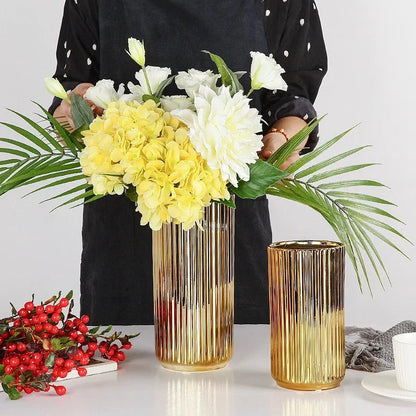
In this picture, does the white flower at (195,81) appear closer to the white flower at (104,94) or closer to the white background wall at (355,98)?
the white flower at (104,94)

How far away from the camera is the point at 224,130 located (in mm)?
1069

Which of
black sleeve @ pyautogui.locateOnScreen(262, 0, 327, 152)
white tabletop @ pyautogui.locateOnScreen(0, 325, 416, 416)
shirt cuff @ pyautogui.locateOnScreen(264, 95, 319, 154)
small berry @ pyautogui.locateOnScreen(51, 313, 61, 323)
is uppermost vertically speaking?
black sleeve @ pyautogui.locateOnScreen(262, 0, 327, 152)

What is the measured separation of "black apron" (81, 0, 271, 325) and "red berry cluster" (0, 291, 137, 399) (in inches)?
26.1

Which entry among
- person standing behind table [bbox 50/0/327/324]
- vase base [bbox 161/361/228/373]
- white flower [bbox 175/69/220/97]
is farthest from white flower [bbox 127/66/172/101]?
person standing behind table [bbox 50/0/327/324]

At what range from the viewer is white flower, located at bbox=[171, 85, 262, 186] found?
3.51ft

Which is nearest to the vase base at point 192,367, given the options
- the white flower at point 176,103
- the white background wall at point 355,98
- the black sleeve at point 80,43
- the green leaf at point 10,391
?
the green leaf at point 10,391

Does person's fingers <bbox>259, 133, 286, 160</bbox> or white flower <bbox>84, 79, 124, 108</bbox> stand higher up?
white flower <bbox>84, 79, 124, 108</bbox>

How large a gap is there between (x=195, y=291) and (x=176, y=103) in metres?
0.26

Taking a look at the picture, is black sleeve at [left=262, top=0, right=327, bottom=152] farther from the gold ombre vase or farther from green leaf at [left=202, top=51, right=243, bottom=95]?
the gold ombre vase

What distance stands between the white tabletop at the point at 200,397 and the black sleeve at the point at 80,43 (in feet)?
3.02

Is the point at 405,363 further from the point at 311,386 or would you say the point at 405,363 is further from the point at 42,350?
the point at 42,350

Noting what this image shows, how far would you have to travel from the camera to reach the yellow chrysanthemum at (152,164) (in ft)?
3.54

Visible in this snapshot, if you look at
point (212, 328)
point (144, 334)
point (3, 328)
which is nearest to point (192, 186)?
point (212, 328)

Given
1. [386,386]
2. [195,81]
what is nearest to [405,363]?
[386,386]
